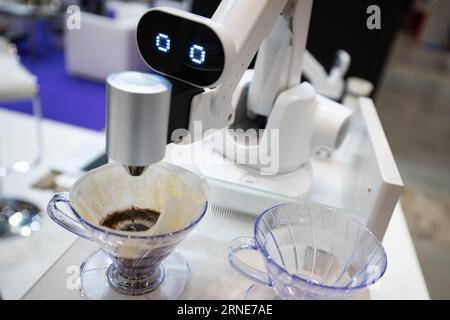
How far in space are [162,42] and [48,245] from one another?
0.98 metres

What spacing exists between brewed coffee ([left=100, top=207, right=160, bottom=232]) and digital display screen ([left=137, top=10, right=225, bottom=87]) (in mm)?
165

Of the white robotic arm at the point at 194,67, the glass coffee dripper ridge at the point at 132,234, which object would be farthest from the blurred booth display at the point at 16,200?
the white robotic arm at the point at 194,67

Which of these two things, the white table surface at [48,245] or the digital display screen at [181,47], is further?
the white table surface at [48,245]

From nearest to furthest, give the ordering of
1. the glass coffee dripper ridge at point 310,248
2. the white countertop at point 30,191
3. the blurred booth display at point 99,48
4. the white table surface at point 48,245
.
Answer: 1. the glass coffee dripper ridge at point 310,248
2. the white table surface at point 48,245
3. the white countertop at point 30,191
4. the blurred booth display at point 99,48

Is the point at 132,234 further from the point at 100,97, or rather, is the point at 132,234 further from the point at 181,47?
the point at 100,97

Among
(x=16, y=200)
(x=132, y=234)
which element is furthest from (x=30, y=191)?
(x=132, y=234)

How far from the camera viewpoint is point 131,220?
0.48 m

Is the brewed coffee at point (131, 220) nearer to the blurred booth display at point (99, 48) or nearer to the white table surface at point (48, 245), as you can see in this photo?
the white table surface at point (48, 245)

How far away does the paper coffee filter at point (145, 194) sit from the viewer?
450 millimetres

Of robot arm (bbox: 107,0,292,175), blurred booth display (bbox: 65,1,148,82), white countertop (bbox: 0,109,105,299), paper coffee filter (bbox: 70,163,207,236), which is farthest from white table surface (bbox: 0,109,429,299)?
blurred booth display (bbox: 65,1,148,82)

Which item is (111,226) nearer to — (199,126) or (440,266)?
(199,126)

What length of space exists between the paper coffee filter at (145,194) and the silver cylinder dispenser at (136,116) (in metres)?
0.09

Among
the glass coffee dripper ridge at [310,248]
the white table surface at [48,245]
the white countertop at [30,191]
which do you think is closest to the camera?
the glass coffee dripper ridge at [310,248]
